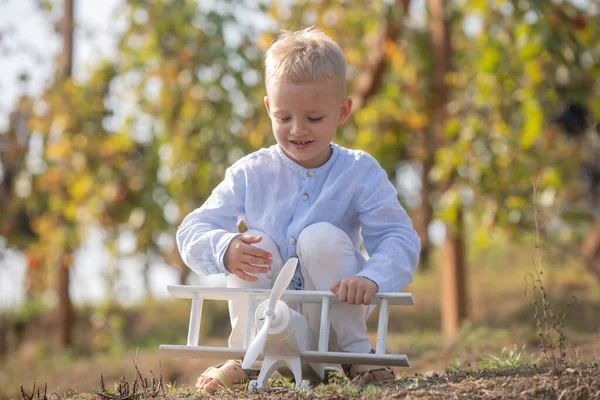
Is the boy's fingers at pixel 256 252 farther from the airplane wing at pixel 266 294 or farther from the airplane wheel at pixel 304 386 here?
the airplane wheel at pixel 304 386

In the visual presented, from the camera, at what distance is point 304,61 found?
2.58 metres

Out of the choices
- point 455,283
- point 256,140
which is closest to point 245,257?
point 256,140

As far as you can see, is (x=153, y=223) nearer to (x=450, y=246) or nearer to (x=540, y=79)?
(x=450, y=246)

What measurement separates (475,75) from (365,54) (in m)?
1.19

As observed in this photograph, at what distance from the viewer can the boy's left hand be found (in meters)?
2.44

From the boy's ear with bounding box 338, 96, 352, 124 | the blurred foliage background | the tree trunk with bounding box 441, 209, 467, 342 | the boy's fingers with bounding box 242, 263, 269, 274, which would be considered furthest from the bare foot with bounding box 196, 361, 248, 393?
the tree trunk with bounding box 441, 209, 467, 342

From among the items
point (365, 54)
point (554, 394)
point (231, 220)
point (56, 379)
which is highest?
point (365, 54)

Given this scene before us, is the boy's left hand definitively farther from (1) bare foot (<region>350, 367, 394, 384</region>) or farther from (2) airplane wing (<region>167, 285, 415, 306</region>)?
(1) bare foot (<region>350, 367, 394, 384</region>)

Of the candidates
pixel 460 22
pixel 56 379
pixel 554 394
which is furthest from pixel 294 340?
pixel 460 22

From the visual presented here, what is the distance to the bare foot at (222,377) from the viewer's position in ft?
8.46

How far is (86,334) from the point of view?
9.11 meters

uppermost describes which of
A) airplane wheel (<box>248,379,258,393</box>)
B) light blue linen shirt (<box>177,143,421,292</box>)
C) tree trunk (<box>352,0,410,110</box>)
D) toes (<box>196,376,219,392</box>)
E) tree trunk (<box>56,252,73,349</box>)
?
tree trunk (<box>352,0,410,110</box>)

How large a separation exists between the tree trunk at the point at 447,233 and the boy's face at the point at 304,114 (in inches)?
144

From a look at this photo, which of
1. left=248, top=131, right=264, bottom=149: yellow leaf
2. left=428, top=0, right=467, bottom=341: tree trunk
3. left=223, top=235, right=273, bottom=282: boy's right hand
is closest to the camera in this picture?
left=223, top=235, right=273, bottom=282: boy's right hand
